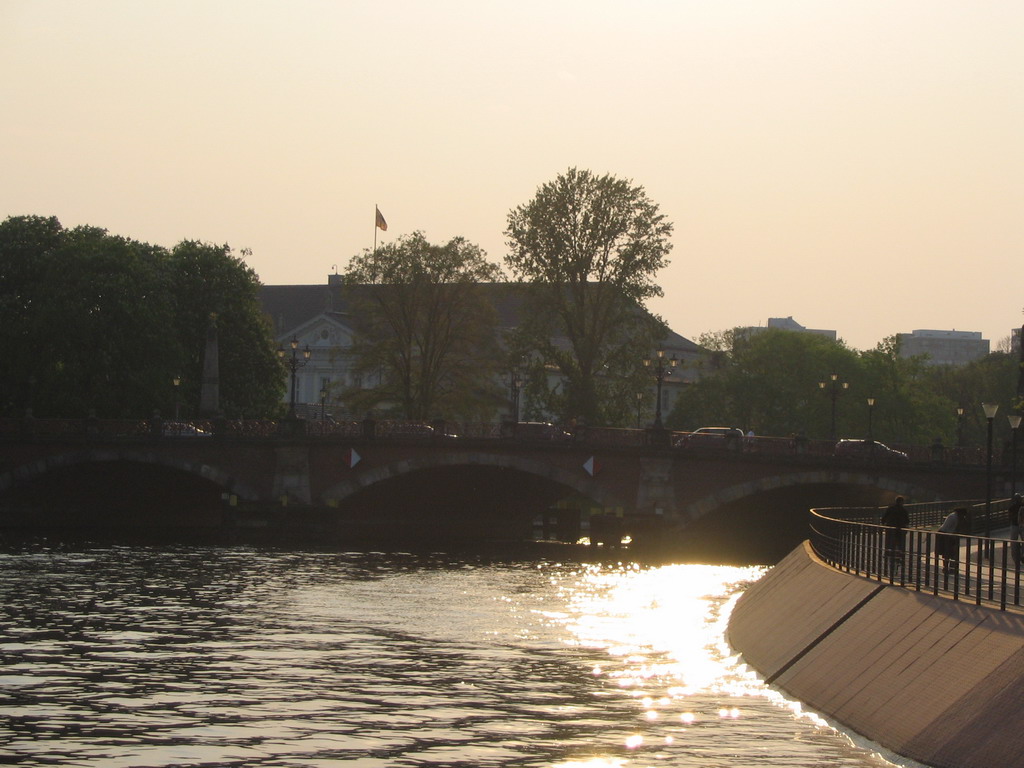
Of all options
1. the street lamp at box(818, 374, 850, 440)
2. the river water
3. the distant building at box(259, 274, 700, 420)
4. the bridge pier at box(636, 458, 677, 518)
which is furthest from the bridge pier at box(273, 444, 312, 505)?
the distant building at box(259, 274, 700, 420)

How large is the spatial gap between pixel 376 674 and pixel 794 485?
40952mm

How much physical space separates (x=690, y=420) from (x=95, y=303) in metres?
50.7

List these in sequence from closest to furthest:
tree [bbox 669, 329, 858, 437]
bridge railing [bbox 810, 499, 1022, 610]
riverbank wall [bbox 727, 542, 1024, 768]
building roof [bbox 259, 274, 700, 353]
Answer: riverbank wall [bbox 727, 542, 1024, 768] → bridge railing [bbox 810, 499, 1022, 610] → tree [bbox 669, 329, 858, 437] → building roof [bbox 259, 274, 700, 353]

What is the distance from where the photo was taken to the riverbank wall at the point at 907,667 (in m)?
19.5

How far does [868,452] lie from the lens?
68812mm

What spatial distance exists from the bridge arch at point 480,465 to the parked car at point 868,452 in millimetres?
9292

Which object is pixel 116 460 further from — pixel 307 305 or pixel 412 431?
pixel 307 305

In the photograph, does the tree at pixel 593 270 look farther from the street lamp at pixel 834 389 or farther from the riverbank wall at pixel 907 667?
the riverbank wall at pixel 907 667

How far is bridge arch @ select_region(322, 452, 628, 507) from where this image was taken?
71312 mm

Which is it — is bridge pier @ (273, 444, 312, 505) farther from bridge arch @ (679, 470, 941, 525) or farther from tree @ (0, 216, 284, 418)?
bridge arch @ (679, 470, 941, 525)

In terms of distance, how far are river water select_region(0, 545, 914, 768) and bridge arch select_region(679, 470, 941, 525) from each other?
15.7 m

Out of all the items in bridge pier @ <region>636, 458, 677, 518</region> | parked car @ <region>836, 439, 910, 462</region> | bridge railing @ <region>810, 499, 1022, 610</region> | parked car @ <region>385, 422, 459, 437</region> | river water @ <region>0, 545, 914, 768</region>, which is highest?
parked car @ <region>385, 422, 459, 437</region>

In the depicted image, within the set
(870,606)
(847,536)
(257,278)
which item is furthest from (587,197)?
(870,606)

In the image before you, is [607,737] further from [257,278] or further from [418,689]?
[257,278]
